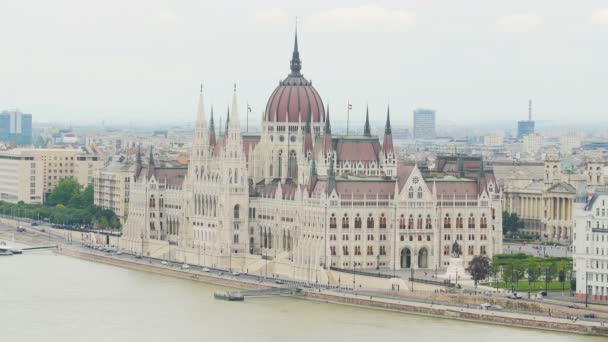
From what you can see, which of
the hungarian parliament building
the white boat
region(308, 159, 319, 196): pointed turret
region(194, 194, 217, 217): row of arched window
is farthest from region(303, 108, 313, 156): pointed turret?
the white boat

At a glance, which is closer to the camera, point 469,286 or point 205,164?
point 469,286

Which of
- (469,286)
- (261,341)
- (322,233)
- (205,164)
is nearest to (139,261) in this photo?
(205,164)

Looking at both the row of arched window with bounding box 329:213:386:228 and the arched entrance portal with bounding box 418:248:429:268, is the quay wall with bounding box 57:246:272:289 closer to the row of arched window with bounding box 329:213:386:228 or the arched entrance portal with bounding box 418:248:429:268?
the row of arched window with bounding box 329:213:386:228

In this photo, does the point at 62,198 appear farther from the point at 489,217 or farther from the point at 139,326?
the point at 139,326

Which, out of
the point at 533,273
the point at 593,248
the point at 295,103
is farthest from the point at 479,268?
the point at 295,103

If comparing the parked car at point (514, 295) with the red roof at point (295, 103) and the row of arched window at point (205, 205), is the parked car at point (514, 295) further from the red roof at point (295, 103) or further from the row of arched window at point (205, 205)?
the red roof at point (295, 103)

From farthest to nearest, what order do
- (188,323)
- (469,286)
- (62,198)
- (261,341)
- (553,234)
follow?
(62,198)
(553,234)
(469,286)
(188,323)
(261,341)
